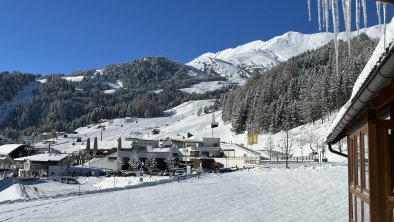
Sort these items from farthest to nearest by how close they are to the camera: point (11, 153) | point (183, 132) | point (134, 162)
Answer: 1. point (183, 132)
2. point (11, 153)
3. point (134, 162)

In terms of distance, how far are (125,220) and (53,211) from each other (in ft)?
17.1

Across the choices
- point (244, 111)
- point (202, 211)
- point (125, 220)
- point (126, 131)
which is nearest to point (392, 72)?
point (125, 220)

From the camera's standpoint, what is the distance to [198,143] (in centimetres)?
9562

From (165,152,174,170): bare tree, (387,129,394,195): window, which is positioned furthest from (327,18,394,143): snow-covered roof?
(165,152,174,170): bare tree

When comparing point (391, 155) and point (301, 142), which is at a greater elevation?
point (301, 142)

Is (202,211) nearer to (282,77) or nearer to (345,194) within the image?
(345,194)

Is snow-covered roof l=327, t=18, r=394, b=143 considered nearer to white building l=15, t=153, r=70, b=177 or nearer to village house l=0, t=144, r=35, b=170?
white building l=15, t=153, r=70, b=177

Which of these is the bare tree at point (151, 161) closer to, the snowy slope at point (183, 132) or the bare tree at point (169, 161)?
the bare tree at point (169, 161)

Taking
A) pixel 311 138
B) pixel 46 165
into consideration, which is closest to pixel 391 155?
pixel 46 165

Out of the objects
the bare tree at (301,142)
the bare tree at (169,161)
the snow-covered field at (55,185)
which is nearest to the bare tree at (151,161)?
the bare tree at (169,161)

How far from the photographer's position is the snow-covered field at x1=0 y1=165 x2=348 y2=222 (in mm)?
20219

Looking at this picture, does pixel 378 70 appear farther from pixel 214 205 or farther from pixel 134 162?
pixel 134 162

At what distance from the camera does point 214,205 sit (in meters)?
23.6

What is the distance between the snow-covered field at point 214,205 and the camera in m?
20.2
